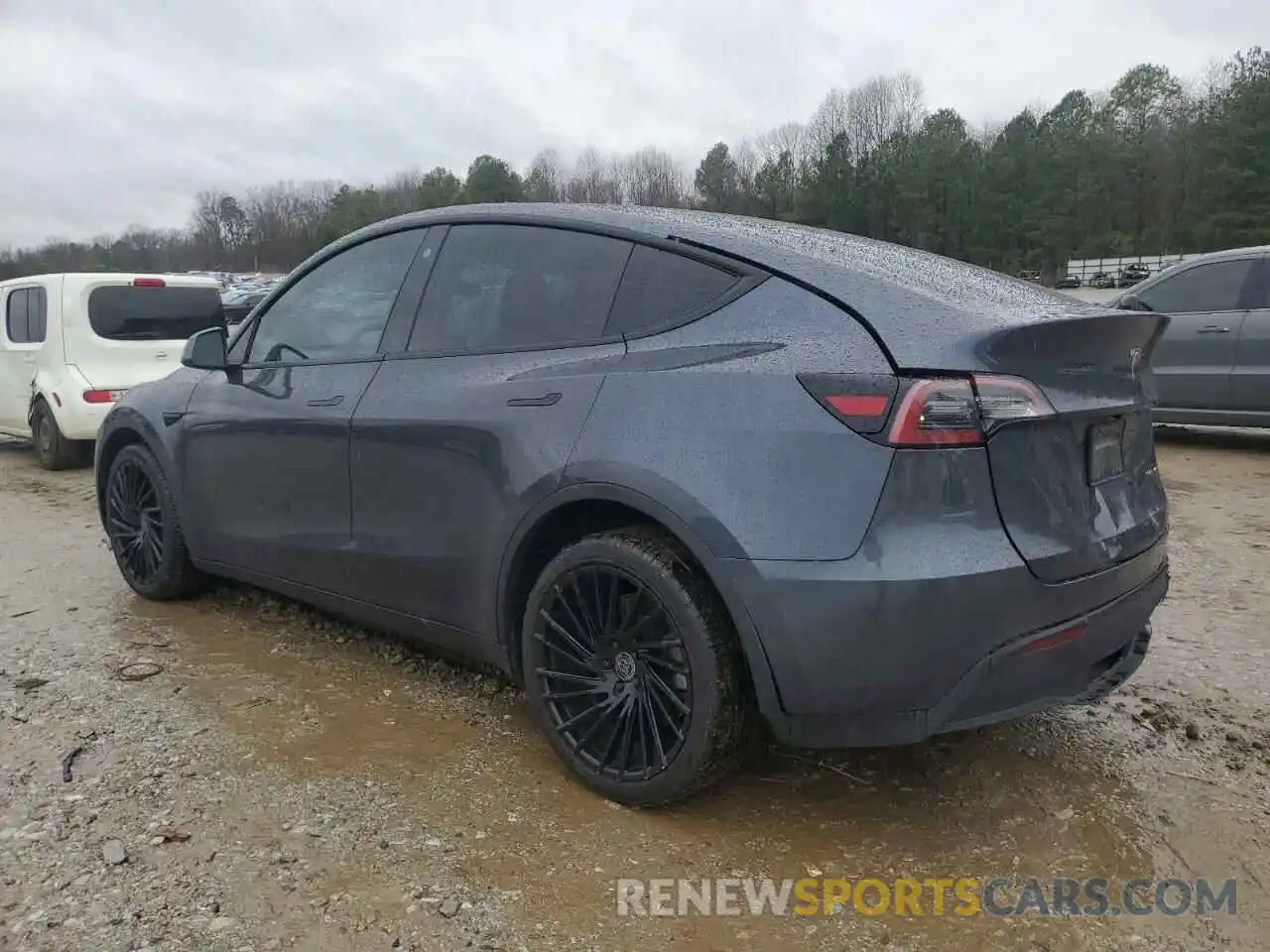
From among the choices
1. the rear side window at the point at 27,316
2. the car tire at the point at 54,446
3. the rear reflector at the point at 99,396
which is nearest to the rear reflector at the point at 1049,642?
the rear reflector at the point at 99,396

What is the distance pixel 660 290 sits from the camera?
256 centimetres

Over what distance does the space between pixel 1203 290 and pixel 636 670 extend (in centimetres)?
741

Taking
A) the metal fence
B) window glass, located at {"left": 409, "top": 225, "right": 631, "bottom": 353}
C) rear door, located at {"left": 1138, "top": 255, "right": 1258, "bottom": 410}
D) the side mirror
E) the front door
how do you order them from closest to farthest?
1. window glass, located at {"left": 409, "top": 225, "right": 631, "bottom": 353}
2. the front door
3. the side mirror
4. rear door, located at {"left": 1138, "top": 255, "right": 1258, "bottom": 410}
5. the metal fence

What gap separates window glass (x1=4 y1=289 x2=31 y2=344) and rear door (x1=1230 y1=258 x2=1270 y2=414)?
1024cm

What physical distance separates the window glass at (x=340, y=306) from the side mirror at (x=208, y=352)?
0.11 meters

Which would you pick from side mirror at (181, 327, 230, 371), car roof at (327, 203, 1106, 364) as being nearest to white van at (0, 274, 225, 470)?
side mirror at (181, 327, 230, 371)

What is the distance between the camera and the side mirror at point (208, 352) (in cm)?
372

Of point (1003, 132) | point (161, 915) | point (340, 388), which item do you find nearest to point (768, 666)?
point (161, 915)

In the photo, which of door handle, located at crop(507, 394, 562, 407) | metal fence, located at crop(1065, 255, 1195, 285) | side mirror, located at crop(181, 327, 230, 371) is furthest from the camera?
metal fence, located at crop(1065, 255, 1195, 285)

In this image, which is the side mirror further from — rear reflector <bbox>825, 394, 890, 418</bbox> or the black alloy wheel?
rear reflector <bbox>825, 394, 890, 418</bbox>

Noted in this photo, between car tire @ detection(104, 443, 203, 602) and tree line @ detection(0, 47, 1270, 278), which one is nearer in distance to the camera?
car tire @ detection(104, 443, 203, 602)

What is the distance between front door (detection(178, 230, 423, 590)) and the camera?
324 centimetres

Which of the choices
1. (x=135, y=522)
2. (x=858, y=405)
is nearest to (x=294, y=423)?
(x=135, y=522)

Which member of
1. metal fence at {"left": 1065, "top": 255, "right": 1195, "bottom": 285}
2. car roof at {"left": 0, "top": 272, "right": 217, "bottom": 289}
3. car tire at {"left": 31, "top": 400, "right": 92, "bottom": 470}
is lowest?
car tire at {"left": 31, "top": 400, "right": 92, "bottom": 470}
